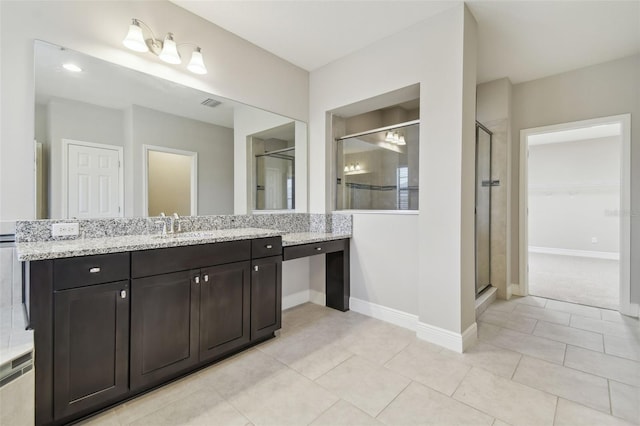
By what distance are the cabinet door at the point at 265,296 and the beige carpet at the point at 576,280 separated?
3.41 meters

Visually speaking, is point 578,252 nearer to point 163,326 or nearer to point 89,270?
point 163,326

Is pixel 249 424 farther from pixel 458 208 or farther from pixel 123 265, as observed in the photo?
pixel 458 208

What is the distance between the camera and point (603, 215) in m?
5.97

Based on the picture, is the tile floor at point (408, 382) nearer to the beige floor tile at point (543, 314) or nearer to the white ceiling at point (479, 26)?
the beige floor tile at point (543, 314)

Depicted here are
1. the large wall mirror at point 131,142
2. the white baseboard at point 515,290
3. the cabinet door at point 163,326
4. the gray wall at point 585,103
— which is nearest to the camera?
the cabinet door at point 163,326

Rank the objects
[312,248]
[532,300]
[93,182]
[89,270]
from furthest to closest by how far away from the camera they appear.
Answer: [532,300] < [312,248] < [93,182] < [89,270]

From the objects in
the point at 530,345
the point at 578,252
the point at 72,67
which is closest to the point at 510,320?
the point at 530,345

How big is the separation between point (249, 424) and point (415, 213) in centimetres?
204

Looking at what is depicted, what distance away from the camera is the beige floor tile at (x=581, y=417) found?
4.90 feet

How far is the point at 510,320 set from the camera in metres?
2.85

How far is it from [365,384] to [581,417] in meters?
1.16

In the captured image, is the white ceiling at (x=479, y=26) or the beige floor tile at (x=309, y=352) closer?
the beige floor tile at (x=309, y=352)

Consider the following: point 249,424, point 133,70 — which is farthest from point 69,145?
point 249,424

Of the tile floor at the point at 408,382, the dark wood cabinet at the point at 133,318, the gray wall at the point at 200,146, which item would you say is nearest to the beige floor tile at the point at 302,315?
the tile floor at the point at 408,382
